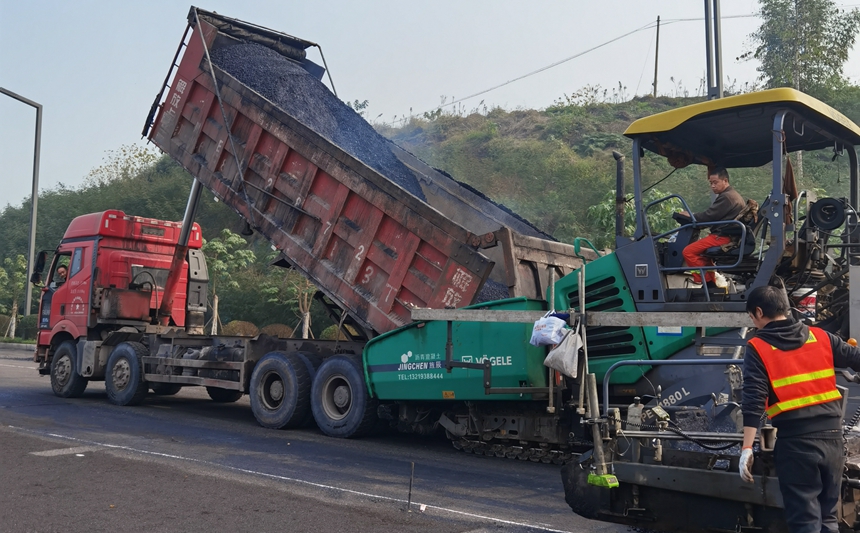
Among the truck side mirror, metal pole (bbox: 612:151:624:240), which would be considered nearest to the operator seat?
metal pole (bbox: 612:151:624:240)

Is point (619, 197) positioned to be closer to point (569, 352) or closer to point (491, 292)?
point (569, 352)

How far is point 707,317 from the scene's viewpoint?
5.07 m

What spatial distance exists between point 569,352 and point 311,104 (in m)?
6.05

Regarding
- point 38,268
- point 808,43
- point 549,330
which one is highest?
point 808,43

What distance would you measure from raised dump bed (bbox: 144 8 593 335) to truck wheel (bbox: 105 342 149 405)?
279 cm

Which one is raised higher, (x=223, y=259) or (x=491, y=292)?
(x=223, y=259)

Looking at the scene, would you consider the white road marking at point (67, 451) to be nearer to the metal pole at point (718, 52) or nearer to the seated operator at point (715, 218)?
the seated operator at point (715, 218)

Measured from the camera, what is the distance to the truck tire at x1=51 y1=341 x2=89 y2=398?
12.0 metres

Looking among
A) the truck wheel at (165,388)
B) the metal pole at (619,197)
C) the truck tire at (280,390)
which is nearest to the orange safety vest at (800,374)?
the metal pole at (619,197)

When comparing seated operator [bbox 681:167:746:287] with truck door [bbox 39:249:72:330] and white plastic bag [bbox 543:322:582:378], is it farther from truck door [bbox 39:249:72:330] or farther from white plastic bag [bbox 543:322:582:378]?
truck door [bbox 39:249:72:330]

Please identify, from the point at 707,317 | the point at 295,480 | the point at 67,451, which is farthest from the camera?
the point at 67,451

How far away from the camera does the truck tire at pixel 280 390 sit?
9.05 meters

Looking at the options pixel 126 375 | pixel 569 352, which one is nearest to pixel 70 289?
pixel 126 375

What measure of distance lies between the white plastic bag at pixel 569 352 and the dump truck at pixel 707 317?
4.8 inches
